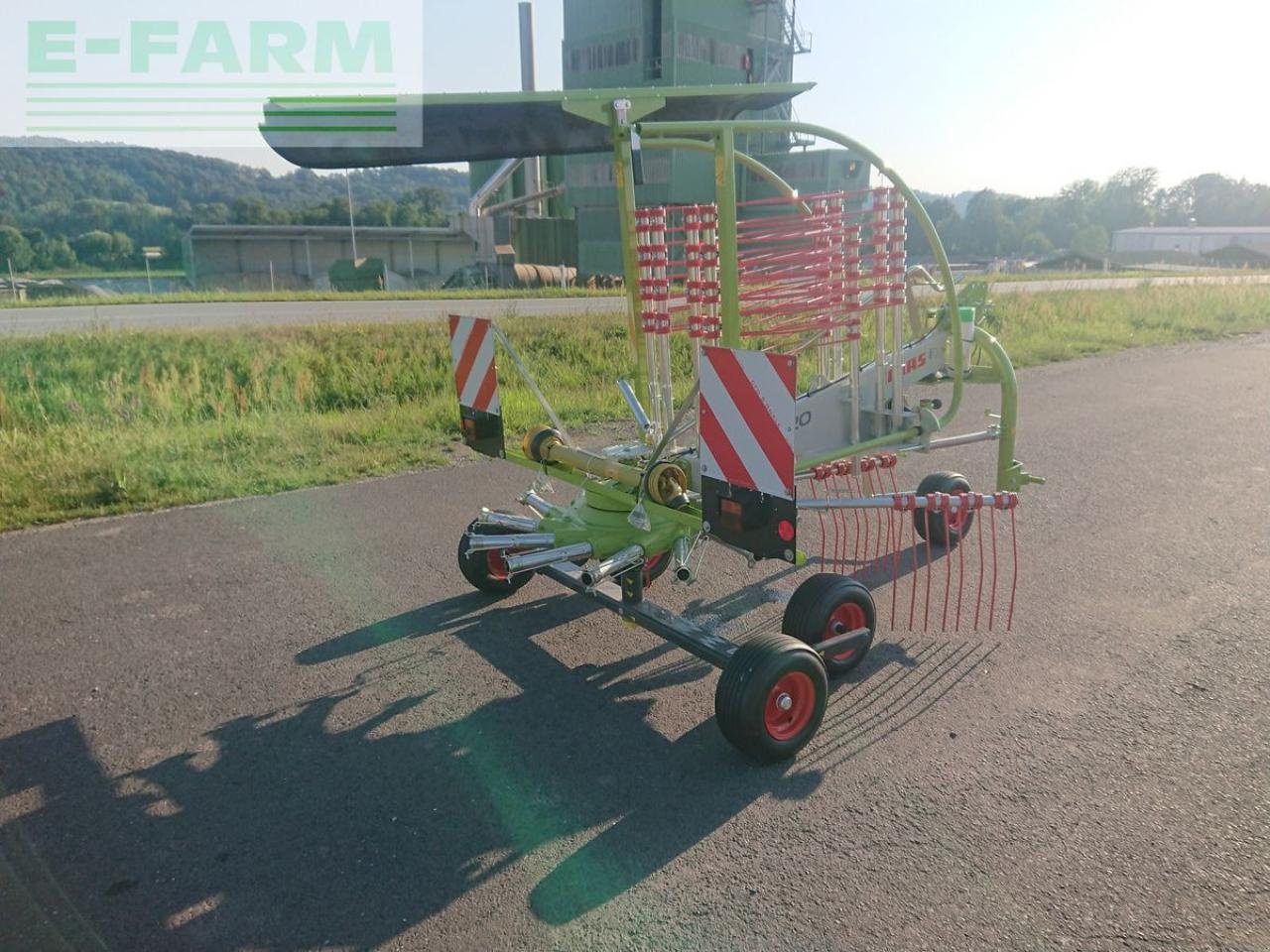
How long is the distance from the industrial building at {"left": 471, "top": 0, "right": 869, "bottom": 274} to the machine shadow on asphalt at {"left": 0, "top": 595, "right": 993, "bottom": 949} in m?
36.6

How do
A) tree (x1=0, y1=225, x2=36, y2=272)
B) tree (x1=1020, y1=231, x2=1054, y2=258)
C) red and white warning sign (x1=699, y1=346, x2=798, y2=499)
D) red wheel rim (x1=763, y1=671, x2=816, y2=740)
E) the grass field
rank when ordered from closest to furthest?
red and white warning sign (x1=699, y1=346, x2=798, y2=499) < red wheel rim (x1=763, y1=671, x2=816, y2=740) < the grass field < tree (x1=0, y1=225, x2=36, y2=272) < tree (x1=1020, y1=231, x2=1054, y2=258)

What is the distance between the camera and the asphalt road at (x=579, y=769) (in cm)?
288

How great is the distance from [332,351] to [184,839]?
979 centimetres

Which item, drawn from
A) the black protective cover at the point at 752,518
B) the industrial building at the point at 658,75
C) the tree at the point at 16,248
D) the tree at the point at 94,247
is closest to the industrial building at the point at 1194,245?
the industrial building at the point at 658,75

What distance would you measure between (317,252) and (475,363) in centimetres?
5174

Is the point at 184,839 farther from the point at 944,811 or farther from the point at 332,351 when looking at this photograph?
the point at 332,351

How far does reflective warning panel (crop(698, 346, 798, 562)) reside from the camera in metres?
3.56

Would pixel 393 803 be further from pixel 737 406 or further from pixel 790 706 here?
pixel 737 406

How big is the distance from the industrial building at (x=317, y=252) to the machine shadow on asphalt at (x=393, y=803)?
145 feet

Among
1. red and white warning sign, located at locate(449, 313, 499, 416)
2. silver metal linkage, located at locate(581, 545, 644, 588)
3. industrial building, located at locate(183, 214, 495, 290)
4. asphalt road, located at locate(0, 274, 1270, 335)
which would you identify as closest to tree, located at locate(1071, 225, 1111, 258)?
industrial building, located at locate(183, 214, 495, 290)

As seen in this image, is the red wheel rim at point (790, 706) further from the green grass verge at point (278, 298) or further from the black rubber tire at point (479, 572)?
the green grass verge at point (278, 298)

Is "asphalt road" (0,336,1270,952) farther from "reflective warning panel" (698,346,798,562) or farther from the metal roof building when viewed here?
the metal roof building

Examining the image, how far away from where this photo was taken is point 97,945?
2736mm

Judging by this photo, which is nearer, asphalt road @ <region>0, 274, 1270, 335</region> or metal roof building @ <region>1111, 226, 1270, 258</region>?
asphalt road @ <region>0, 274, 1270, 335</region>
